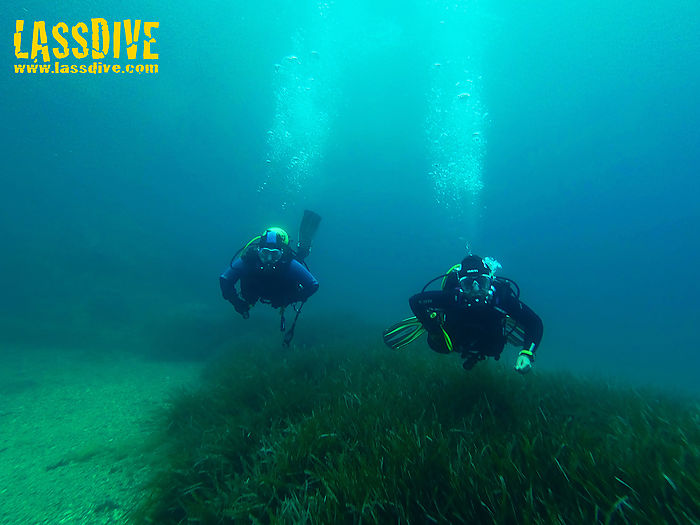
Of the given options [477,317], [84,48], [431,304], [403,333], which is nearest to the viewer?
[477,317]

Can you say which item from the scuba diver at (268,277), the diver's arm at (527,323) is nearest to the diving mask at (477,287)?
the diver's arm at (527,323)

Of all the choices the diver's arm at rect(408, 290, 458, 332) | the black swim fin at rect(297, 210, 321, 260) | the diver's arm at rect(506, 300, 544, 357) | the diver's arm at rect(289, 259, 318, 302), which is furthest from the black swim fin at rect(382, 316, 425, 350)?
the black swim fin at rect(297, 210, 321, 260)

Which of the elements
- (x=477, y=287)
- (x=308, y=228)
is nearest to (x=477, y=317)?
(x=477, y=287)

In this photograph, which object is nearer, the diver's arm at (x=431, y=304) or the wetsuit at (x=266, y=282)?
the diver's arm at (x=431, y=304)

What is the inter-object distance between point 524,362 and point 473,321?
79cm

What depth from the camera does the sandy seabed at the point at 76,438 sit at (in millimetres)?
3594

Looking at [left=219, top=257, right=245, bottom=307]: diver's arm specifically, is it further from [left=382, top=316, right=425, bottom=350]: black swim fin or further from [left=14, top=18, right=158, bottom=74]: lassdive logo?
[left=14, top=18, right=158, bottom=74]: lassdive logo

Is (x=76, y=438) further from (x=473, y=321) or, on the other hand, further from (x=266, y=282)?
(x=473, y=321)

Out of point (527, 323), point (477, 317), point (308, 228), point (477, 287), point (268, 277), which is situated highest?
point (477, 287)

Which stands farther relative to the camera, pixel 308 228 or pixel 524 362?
pixel 308 228

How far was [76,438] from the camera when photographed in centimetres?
530

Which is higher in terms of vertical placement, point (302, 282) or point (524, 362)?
point (524, 362)

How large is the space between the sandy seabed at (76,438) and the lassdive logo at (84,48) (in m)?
36.0

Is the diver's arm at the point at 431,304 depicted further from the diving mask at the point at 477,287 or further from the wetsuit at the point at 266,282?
the wetsuit at the point at 266,282
